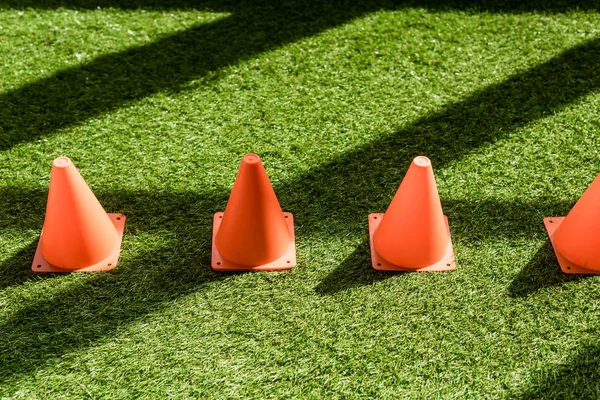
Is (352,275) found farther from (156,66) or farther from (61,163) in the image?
(156,66)

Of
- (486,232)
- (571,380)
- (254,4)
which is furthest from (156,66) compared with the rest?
(571,380)

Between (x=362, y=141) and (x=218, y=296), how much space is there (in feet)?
4.05

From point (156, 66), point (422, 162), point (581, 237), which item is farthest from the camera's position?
point (156, 66)

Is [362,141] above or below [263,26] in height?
below

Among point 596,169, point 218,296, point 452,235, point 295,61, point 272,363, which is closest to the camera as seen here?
point 272,363

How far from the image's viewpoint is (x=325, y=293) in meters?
2.98

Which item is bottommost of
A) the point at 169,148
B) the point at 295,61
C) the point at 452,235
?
the point at 452,235

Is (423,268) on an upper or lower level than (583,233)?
lower

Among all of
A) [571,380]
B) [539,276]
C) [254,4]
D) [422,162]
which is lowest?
[571,380]

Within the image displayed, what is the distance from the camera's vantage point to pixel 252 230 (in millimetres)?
2941

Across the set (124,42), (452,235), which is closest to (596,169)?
(452,235)

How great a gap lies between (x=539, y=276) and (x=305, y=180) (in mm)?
1197

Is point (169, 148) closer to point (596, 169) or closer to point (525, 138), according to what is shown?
point (525, 138)

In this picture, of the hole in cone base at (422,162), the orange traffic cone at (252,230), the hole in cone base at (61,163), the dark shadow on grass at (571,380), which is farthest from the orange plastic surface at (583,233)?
the hole in cone base at (61,163)
